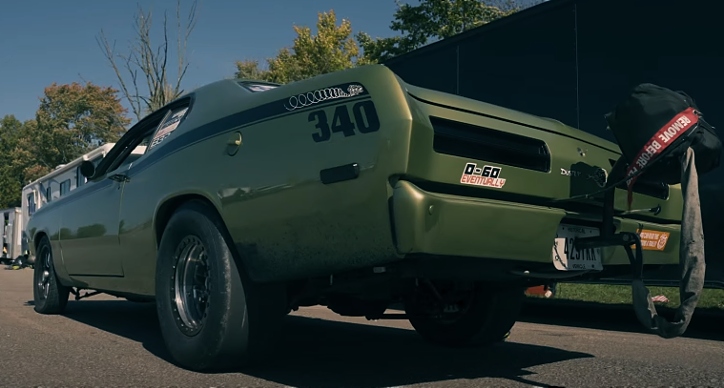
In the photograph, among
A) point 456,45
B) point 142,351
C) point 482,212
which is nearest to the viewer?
point 482,212

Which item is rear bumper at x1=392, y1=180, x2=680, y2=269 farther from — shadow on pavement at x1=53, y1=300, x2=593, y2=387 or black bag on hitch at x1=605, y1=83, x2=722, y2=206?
shadow on pavement at x1=53, y1=300, x2=593, y2=387

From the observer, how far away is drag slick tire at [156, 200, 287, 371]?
3537 millimetres

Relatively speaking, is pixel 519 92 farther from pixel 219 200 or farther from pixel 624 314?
pixel 219 200

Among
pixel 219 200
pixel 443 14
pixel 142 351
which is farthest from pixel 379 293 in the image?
pixel 443 14

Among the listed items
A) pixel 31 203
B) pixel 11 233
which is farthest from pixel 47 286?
pixel 11 233

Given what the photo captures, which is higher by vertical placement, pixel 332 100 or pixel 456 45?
pixel 456 45

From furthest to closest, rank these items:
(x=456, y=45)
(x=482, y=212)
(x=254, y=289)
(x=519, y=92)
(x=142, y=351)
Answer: (x=456, y=45) < (x=519, y=92) < (x=142, y=351) < (x=254, y=289) < (x=482, y=212)

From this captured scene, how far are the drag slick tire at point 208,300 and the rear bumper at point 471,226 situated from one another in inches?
41.2

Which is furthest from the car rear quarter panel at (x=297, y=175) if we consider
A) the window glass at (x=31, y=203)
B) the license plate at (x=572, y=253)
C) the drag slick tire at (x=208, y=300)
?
the window glass at (x=31, y=203)

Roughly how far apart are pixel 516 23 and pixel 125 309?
512cm

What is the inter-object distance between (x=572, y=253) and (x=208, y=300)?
186 centimetres

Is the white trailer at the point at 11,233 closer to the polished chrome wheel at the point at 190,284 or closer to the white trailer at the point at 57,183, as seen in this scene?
the white trailer at the point at 57,183

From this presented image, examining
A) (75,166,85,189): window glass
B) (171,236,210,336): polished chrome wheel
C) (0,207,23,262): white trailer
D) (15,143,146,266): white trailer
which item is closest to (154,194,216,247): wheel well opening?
(171,236,210,336): polished chrome wheel

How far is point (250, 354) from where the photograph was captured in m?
3.60
